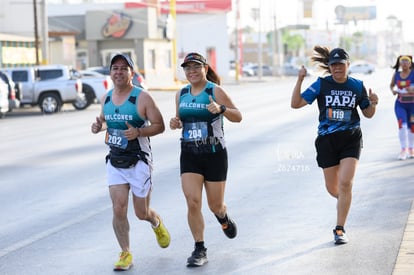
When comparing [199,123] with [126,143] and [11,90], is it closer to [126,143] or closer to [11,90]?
[126,143]

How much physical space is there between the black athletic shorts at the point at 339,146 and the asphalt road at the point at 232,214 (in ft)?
2.48

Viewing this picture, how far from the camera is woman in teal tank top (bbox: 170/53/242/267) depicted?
7.69 metres

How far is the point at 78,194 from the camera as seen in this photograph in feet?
40.0

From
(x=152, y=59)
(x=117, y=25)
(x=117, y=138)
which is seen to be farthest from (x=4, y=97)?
(x=152, y=59)

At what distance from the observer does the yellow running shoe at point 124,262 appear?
7.52 m

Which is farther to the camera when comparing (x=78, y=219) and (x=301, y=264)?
(x=78, y=219)

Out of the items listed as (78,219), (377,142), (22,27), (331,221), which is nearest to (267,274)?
(331,221)

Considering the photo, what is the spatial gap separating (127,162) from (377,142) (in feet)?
38.7

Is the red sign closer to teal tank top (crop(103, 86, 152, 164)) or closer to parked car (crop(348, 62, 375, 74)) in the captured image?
parked car (crop(348, 62, 375, 74))

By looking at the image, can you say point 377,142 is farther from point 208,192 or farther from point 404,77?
point 208,192

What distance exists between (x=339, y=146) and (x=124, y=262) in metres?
2.33

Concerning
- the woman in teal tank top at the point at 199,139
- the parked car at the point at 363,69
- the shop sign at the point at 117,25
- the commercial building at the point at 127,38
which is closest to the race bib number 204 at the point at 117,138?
the woman in teal tank top at the point at 199,139

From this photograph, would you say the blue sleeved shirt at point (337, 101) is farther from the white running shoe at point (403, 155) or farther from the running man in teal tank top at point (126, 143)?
the white running shoe at point (403, 155)

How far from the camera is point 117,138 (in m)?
7.76
